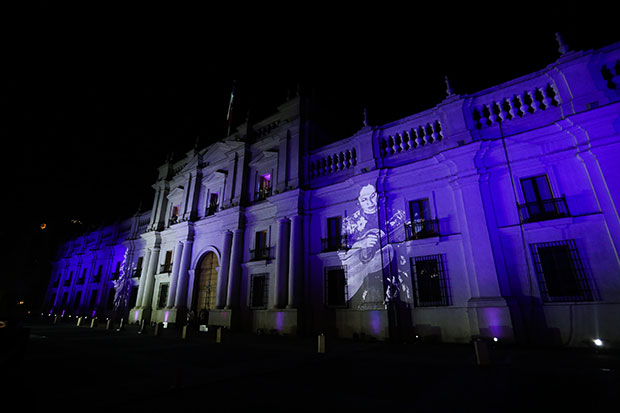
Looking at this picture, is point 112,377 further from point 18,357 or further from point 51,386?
point 18,357

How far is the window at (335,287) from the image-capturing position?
13.5 meters

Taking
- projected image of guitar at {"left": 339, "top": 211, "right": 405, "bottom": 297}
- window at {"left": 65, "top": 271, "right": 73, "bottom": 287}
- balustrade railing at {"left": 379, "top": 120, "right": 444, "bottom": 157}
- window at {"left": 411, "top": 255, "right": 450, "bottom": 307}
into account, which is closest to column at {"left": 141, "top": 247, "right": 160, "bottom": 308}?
projected image of guitar at {"left": 339, "top": 211, "right": 405, "bottom": 297}

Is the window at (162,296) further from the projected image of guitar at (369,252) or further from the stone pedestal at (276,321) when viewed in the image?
the projected image of guitar at (369,252)

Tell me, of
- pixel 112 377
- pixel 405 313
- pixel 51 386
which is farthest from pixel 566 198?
pixel 51 386

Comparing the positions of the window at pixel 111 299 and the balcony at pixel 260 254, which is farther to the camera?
the window at pixel 111 299

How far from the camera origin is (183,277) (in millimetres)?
20125

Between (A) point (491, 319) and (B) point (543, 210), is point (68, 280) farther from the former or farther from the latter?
(B) point (543, 210)

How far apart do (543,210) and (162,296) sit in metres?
23.9

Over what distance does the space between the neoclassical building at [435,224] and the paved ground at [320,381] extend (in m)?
2.50

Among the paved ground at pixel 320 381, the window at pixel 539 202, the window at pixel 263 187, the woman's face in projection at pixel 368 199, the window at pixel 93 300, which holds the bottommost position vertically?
the paved ground at pixel 320 381

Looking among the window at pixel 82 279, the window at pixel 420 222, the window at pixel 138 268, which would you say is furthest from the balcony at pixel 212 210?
the window at pixel 82 279

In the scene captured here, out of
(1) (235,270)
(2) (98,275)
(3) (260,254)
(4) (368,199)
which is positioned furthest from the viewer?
(2) (98,275)

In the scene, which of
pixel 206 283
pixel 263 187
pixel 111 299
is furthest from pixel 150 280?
pixel 263 187

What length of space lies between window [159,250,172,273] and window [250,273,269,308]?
929cm
